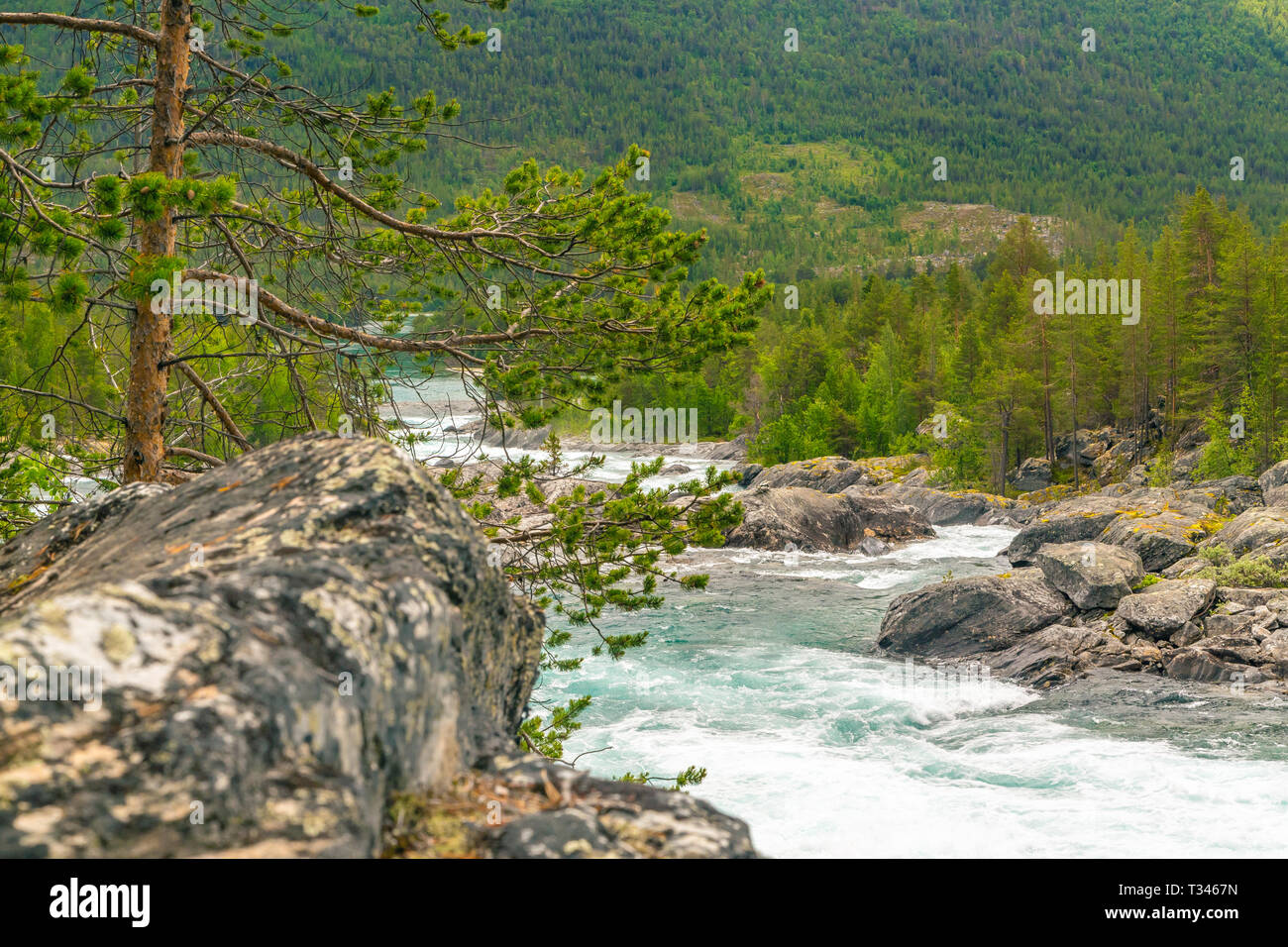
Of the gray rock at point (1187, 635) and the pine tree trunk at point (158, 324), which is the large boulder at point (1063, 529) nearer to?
the gray rock at point (1187, 635)

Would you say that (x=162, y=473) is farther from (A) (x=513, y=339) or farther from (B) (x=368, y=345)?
(A) (x=513, y=339)

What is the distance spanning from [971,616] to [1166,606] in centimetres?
419

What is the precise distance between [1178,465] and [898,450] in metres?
19.4

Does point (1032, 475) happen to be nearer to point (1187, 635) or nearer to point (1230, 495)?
point (1230, 495)

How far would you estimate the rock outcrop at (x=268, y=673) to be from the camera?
226 centimetres

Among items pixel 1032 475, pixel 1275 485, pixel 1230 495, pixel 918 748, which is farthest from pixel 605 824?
pixel 1032 475

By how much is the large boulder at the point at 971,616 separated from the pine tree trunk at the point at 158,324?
19.0m

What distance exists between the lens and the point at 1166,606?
71.8 ft

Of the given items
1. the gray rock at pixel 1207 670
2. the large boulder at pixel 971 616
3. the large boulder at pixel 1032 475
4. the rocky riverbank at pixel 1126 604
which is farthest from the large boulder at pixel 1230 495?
the gray rock at pixel 1207 670

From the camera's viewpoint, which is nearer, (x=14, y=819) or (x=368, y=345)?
(x=14, y=819)

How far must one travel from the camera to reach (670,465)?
211 ft

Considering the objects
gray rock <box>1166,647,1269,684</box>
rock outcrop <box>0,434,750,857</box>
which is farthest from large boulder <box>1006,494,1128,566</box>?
rock outcrop <box>0,434,750,857</box>
